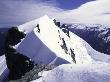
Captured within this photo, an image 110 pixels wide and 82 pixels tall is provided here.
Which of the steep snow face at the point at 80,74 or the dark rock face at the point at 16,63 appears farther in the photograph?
the dark rock face at the point at 16,63

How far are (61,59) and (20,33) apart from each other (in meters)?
10.8

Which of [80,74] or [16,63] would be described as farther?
[16,63]

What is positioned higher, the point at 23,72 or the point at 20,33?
the point at 20,33

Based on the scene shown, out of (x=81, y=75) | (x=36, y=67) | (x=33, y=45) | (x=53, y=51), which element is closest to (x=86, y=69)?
(x=81, y=75)

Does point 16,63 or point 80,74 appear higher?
point 80,74

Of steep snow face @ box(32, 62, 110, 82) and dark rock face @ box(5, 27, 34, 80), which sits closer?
steep snow face @ box(32, 62, 110, 82)

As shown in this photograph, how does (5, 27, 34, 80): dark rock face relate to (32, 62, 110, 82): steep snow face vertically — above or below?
below

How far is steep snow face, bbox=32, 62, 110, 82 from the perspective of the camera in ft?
72.1

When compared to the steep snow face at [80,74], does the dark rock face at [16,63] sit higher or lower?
lower

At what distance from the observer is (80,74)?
77.6 ft

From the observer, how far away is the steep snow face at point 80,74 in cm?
2197

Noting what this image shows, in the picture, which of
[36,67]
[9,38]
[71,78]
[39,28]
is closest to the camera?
[71,78]

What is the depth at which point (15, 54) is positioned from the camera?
38281mm

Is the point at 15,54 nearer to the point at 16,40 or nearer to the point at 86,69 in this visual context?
the point at 16,40
